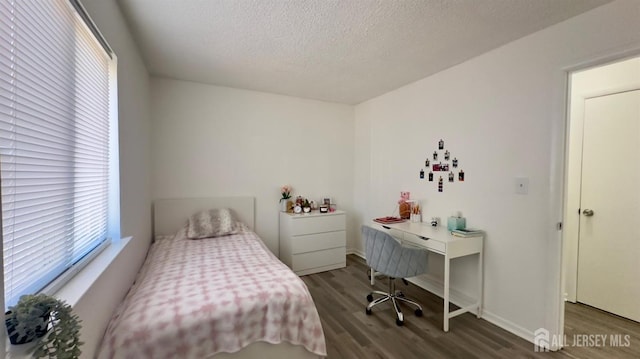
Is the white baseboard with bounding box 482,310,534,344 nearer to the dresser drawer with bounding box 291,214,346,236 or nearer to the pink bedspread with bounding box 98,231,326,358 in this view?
the pink bedspread with bounding box 98,231,326,358

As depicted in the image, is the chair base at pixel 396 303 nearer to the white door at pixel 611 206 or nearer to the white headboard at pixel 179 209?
the white door at pixel 611 206

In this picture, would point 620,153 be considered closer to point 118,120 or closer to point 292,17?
point 292,17

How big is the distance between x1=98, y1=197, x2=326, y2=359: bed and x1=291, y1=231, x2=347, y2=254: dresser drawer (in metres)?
1.17

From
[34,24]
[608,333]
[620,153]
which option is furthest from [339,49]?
[608,333]

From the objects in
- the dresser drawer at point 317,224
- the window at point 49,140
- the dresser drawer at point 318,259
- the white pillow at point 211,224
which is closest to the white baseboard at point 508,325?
the dresser drawer at point 318,259

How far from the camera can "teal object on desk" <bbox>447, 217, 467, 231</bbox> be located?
2.63 m

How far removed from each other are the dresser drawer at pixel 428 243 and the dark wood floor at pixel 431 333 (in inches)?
26.2

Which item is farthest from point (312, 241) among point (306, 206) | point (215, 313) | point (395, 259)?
point (215, 313)

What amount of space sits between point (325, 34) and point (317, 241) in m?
2.51

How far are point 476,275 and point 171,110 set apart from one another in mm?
3859

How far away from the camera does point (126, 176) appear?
1.96 metres

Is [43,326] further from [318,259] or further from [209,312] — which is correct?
[318,259]

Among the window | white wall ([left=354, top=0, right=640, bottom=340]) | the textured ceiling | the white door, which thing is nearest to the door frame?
Answer: white wall ([left=354, top=0, right=640, bottom=340])

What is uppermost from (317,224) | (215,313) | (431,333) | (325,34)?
(325,34)
